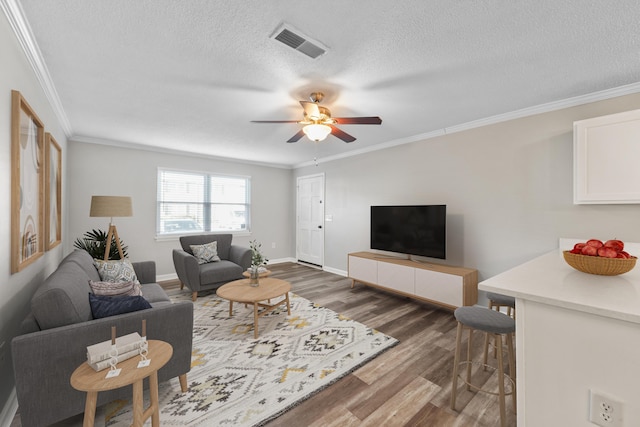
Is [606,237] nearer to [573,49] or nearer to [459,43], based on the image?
[573,49]

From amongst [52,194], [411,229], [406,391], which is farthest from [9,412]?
[411,229]

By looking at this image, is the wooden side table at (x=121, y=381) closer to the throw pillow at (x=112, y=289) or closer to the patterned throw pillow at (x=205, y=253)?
the throw pillow at (x=112, y=289)

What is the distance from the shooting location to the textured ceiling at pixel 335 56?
1.56 m

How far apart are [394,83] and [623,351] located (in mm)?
2284

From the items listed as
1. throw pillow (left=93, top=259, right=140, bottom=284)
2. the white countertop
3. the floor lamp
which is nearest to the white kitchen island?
the white countertop

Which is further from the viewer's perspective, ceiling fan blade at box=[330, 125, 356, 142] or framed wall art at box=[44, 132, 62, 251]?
ceiling fan blade at box=[330, 125, 356, 142]

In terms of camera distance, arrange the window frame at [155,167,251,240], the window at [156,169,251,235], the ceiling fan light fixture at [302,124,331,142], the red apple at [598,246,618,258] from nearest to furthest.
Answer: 1. the red apple at [598,246,618,258]
2. the ceiling fan light fixture at [302,124,331,142]
3. the window frame at [155,167,251,240]
4. the window at [156,169,251,235]

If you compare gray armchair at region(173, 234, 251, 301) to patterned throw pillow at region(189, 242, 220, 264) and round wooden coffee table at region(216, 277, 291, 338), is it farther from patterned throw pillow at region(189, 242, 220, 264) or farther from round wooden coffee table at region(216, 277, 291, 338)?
round wooden coffee table at region(216, 277, 291, 338)

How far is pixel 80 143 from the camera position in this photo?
164 inches

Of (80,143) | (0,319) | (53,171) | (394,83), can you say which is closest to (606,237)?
(394,83)

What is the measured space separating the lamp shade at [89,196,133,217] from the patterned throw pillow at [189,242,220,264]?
3.82 ft

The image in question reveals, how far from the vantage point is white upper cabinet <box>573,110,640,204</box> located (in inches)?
Answer: 89.6

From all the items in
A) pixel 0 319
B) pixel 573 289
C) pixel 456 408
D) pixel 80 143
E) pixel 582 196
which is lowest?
pixel 456 408

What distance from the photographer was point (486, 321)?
1669 millimetres
